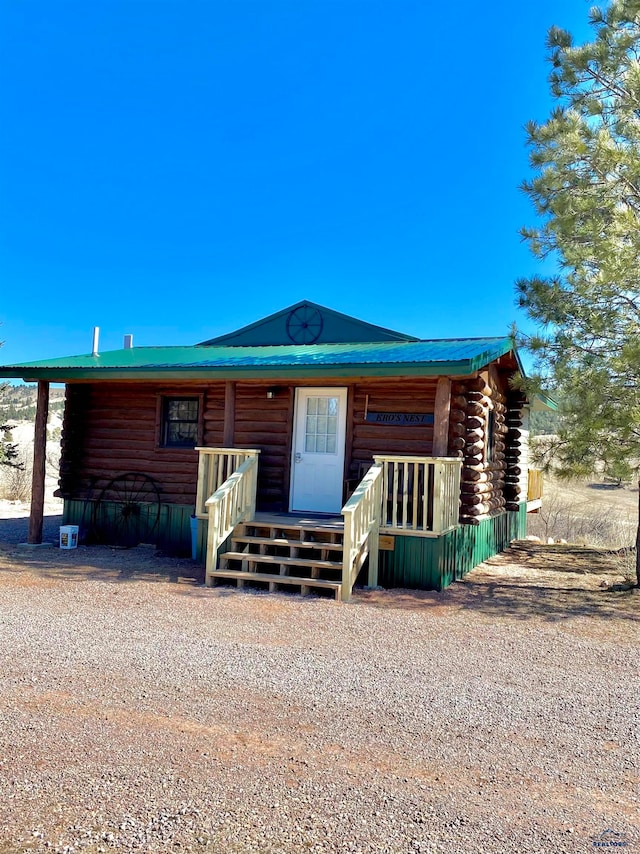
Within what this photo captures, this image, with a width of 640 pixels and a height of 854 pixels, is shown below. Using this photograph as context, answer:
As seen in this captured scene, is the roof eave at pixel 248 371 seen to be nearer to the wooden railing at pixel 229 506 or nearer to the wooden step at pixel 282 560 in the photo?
the wooden railing at pixel 229 506

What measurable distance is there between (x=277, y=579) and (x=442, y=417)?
3124 mm

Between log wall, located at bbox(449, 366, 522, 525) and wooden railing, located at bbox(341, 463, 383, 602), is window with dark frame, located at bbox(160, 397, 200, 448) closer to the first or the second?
wooden railing, located at bbox(341, 463, 383, 602)

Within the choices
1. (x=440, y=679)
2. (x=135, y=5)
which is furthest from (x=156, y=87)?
(x=440, y=679)

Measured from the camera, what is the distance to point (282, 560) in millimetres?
8547

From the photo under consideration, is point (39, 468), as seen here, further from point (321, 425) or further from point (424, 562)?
point (424, 562)

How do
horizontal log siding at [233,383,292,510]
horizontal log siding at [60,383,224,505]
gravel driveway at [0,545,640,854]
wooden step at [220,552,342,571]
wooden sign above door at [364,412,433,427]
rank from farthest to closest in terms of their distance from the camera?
horizontal log siding at [60,383,224,505]
horizontal log siding at [233,383,292,510]
wooden sign above door at [364,412,433,427]
wooden step at [220,552,342,571]
gravel driveway at [0,545,640,854]

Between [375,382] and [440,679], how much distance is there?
605 centimetres

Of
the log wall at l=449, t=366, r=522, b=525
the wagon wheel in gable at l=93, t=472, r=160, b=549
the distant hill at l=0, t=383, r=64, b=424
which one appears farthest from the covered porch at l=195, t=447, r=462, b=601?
the distant hill at l=0, t=383, r=64, b=424

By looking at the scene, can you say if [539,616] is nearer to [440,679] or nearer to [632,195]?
[440,679]

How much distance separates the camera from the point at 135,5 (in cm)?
1645

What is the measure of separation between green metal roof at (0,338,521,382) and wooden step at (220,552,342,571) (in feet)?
9.01

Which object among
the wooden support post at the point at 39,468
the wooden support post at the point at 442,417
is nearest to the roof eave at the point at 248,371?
the wooden support post at the point at 442,417

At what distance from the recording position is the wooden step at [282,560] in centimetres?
830

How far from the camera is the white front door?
10664 mm
